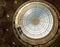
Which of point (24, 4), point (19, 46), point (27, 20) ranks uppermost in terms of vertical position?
point (24, 4)

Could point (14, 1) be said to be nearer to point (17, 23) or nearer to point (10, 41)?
point (17, 23)

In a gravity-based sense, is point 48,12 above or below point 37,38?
above

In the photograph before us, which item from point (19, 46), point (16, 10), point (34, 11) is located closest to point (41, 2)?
point (34, 11)

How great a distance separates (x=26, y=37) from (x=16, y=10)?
42 cm

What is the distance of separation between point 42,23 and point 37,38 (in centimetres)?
24

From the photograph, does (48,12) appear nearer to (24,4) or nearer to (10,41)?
(24,4)

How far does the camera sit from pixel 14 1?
113 inches

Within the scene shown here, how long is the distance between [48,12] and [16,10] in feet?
1.55

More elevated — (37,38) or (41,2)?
(41,2)

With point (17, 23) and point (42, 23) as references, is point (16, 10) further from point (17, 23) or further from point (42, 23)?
point (42, 23)

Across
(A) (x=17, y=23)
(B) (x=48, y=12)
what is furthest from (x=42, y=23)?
(A) (x=17, y=23)

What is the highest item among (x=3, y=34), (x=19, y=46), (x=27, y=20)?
(x=27, y=20)

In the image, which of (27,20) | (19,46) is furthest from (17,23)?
(19,46)

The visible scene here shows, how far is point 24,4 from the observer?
2895mm
